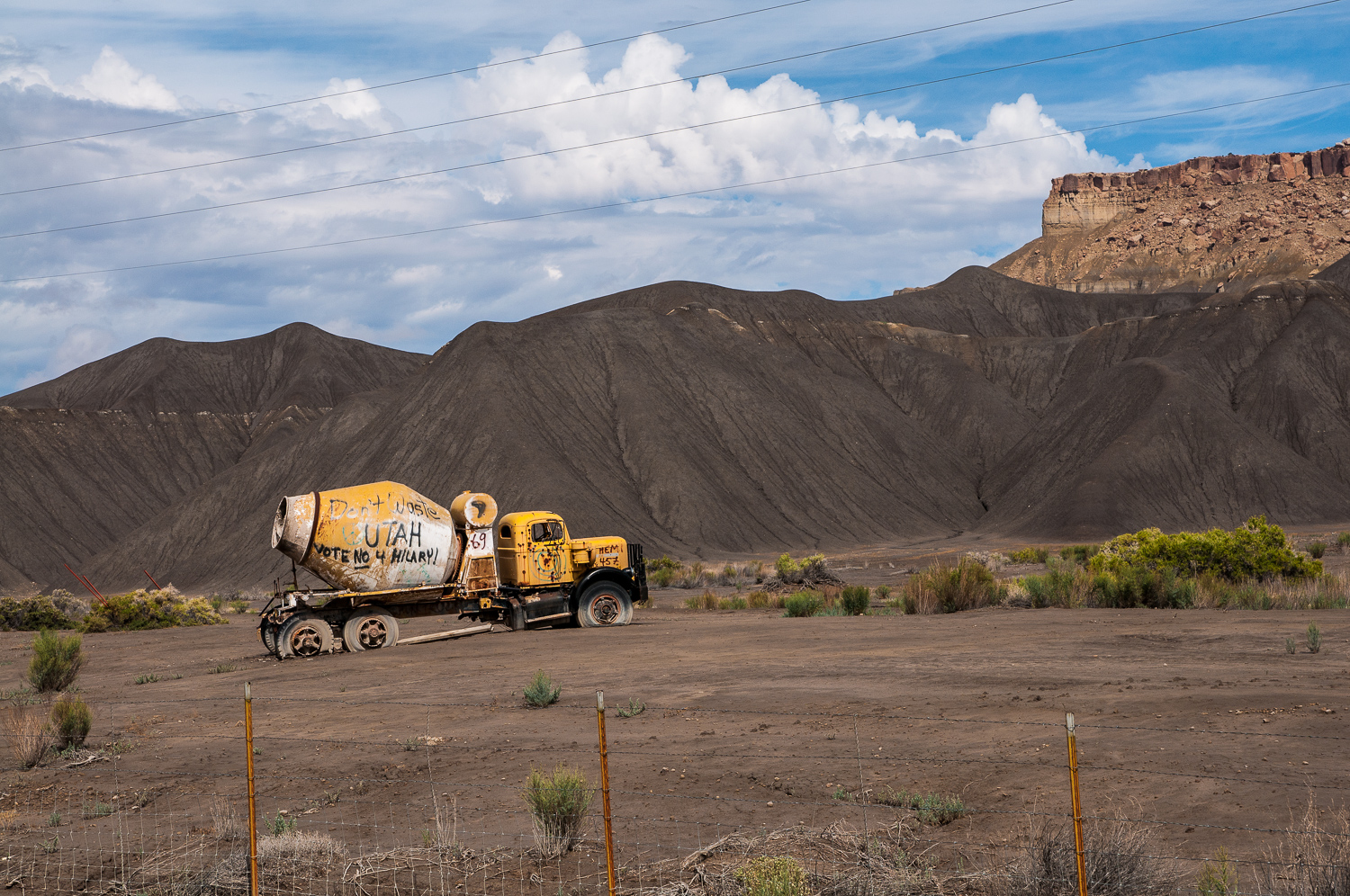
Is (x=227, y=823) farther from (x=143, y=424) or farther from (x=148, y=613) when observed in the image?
(x=143, y=424)

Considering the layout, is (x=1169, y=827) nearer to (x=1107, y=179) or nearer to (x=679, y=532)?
(x=679, y=532)

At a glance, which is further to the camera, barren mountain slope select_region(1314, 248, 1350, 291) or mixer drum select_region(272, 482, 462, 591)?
barren mountain slope select_region(1314, 248, 1350, 291)

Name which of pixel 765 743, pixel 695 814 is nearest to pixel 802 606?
pixel 765 743

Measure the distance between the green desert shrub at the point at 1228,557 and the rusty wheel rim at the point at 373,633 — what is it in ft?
58.4

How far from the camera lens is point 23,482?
103 metres

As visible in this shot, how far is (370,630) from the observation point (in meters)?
25.6

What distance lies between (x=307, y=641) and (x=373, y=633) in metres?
1.44

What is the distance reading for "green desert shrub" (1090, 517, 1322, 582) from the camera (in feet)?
96.5

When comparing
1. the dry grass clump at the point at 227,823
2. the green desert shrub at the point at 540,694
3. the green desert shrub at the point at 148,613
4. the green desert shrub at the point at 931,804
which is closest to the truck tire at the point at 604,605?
the green desert shrub at the point at 540,694

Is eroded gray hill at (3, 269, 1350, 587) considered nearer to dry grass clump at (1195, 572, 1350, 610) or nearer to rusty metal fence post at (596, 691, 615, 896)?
dry grass clump at (1195, 572, 1350, 610)

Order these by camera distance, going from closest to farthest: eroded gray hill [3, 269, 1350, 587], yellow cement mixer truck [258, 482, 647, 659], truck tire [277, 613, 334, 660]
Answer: truck tire [277, 613, 334, 660] < yellow cement mixer truck [258, 482, 647, 659] < eroded gray hill [3, 269, 1350, 587]

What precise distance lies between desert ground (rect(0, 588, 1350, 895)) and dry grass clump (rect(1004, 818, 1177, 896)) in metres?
0.57

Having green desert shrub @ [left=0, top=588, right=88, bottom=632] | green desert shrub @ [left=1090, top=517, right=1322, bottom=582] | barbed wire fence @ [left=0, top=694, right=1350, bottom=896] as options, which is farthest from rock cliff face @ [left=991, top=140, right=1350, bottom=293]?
barbed wire fence @ [left=0, top=694, right=1350, bottom=896]

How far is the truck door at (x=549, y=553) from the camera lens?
27.7 meters
